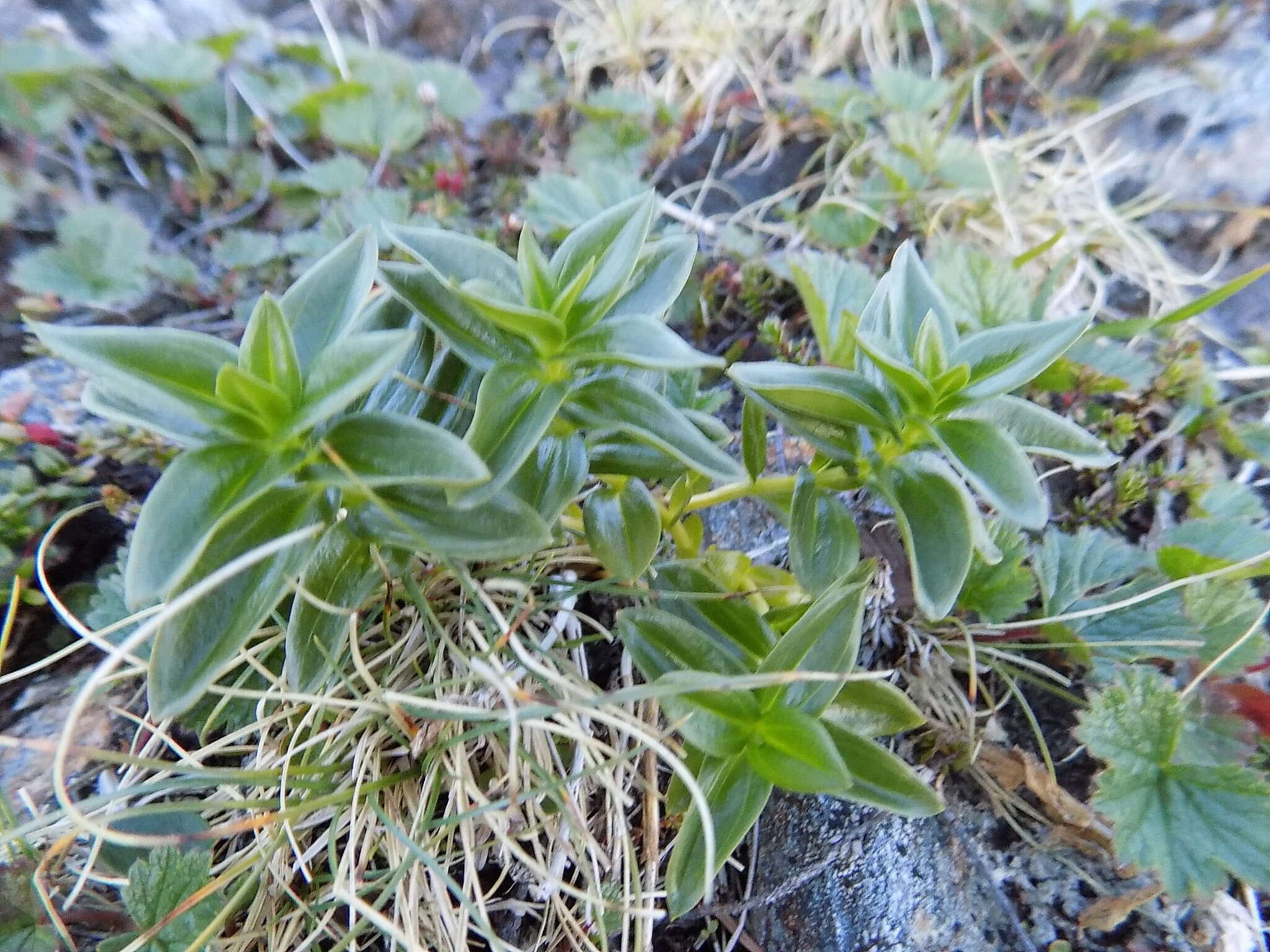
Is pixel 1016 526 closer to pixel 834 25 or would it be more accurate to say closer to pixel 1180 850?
pixel 1180 850

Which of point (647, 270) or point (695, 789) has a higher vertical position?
point (647, 270)

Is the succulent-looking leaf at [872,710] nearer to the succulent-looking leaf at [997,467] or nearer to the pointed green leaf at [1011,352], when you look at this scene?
the succulent-looking leaf at [997,467]

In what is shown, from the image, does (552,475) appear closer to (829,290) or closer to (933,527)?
(933,527)

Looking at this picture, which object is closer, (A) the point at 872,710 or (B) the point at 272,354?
(B) the point at 272,354

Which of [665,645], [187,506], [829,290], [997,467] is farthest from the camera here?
[829,290]

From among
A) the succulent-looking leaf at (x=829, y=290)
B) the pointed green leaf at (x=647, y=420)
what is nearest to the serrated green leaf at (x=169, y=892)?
the pointed green leaf at (x=647, y=420)

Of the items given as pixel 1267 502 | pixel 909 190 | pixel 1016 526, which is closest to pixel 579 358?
pixel 1016 526

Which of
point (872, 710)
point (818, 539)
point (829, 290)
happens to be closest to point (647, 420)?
point (818, 539)
